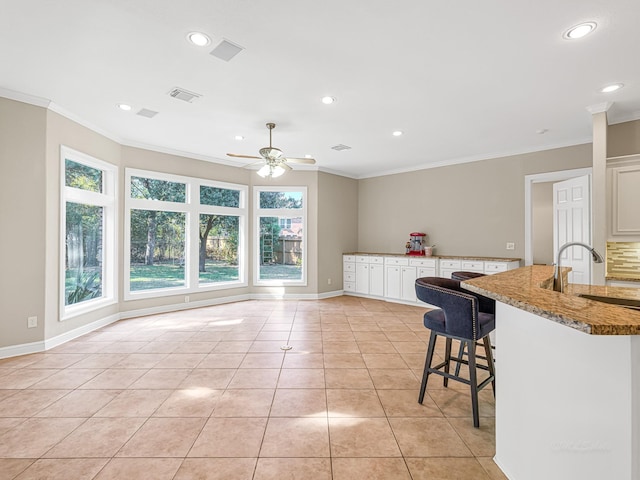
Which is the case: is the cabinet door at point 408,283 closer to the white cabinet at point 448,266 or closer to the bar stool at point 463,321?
the white cabinet at point 448,266

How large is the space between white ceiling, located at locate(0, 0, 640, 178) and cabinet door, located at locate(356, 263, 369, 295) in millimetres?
3157

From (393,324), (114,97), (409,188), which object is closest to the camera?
(114,97)

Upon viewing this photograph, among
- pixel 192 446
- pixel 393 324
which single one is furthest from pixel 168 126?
pixel 393 324

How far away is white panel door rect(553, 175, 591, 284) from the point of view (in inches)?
159

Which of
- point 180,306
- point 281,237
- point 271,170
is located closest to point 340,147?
point 271,170

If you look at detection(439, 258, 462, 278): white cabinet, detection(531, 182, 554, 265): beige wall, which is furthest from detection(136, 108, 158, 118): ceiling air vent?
detection(531, 182, 554, 265): beige wall

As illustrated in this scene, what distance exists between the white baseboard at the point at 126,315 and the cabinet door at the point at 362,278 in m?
0.50

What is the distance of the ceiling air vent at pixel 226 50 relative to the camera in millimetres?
2445

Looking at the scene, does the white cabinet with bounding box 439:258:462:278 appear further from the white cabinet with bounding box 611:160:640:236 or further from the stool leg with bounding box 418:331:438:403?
the stool leg with bounding box 418:331:438:403

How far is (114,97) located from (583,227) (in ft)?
19.6

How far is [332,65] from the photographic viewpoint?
2736 mm

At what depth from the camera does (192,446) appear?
197cm

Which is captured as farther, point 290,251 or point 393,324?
point 290,251

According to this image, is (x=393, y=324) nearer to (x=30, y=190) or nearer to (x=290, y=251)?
(x=290, y=251)
